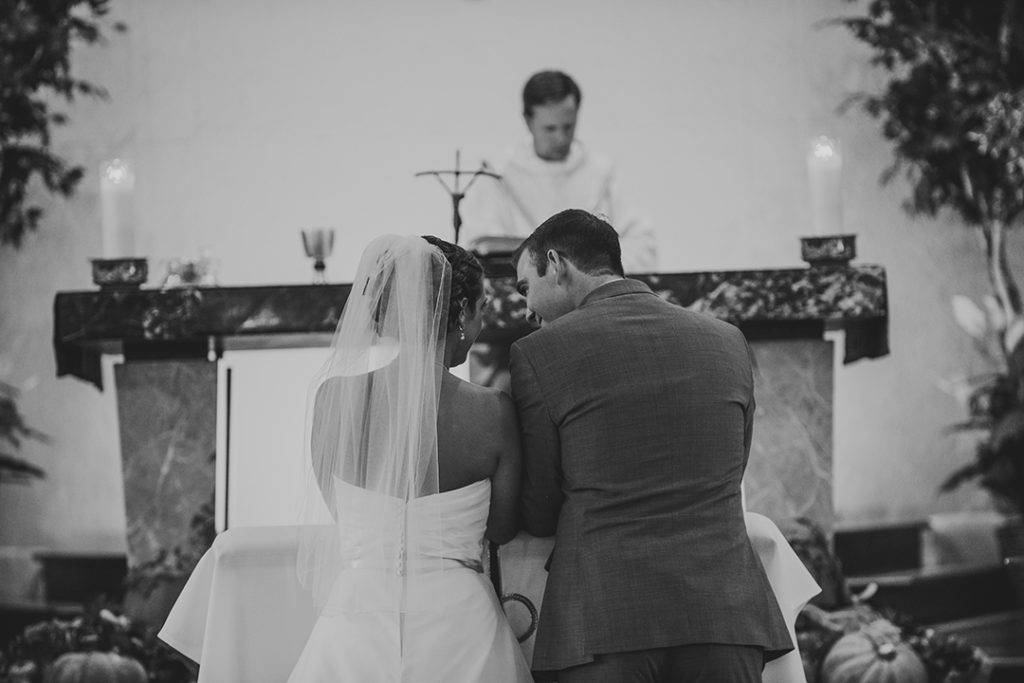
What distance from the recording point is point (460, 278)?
2891mm

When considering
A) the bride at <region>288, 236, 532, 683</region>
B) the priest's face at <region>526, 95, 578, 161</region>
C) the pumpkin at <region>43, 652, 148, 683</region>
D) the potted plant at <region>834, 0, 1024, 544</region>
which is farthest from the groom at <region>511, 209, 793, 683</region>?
the potted plant at <region>834, 0, 1024, 544</region>

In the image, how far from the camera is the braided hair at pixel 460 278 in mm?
2885

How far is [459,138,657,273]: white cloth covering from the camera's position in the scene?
18.3 ft

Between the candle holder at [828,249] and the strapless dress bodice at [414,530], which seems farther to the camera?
the candle holder at [828,249]

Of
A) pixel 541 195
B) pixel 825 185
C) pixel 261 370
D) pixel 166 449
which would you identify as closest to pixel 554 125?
pixel 541 195

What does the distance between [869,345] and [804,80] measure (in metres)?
3.32

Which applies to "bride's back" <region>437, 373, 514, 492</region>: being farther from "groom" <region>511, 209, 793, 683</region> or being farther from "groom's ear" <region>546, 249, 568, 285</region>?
"groom's ear" <region>546, 249, 568, 285</region>

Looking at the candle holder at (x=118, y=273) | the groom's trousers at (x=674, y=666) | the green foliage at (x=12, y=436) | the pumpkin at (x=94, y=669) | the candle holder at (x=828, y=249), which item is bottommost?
the pumpkin at (x=94, y=669)

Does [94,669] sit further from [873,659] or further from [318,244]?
[873,659]

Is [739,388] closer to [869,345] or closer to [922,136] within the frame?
[869,345]

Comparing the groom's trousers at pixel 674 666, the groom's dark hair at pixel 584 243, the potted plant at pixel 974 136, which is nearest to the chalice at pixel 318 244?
the groom's dark hair at pixel 584 243

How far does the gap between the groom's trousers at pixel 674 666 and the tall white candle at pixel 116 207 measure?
2850 millimetres

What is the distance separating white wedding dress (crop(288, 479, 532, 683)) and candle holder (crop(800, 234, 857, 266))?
2.24m

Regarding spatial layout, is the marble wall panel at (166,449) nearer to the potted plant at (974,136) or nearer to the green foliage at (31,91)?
the green foliage at (31,91)
